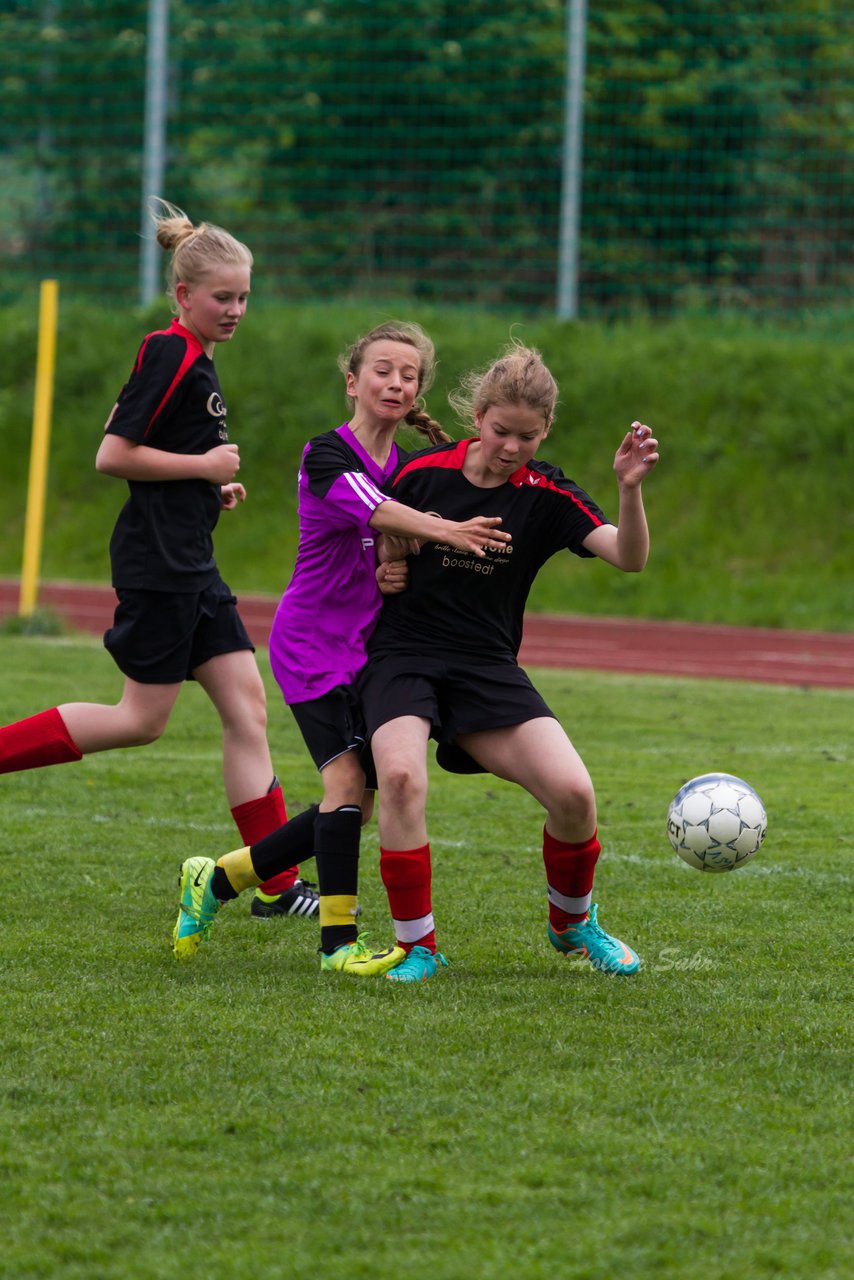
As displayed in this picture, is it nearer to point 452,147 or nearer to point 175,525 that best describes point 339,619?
point 175,525

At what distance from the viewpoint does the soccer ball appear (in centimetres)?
469

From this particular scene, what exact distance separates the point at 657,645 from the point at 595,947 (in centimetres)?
903

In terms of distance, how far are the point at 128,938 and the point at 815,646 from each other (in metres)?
9.54

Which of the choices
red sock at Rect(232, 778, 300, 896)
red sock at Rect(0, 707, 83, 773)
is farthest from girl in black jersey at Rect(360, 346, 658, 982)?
red sock at Rect(0, 707, 83, 773)

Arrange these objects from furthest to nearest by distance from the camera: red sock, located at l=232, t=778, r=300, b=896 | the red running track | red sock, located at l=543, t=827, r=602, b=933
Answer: the red running track < red sock, located at l=232, t=778, r=300, b=896 < red sock, located at l=543, t=827, r=602, b=933

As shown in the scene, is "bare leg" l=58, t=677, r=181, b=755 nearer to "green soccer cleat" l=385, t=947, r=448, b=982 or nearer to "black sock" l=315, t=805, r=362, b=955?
"black sock" l=315, t=805, r=362, b=955

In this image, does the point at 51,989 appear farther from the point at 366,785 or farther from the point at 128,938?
the point at 366,785

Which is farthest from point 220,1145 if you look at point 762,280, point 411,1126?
point 762,280

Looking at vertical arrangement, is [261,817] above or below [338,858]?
below

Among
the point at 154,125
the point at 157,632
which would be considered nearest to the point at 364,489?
the point at 157,632

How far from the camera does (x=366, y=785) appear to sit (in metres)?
4.62

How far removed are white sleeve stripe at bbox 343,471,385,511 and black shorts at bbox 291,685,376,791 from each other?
19.9 inches

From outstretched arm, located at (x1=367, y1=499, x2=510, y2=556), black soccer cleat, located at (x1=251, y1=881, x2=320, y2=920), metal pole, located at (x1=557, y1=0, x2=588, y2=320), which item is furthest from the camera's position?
metal pole, located at (x1=557, y1=0, x2=588, y2=320)

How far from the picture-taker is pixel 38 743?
5195mm
